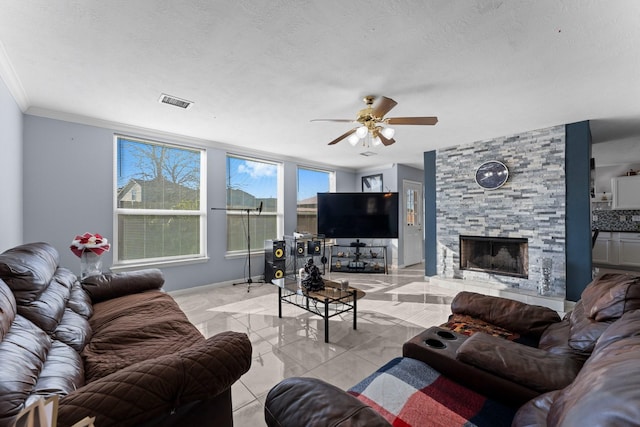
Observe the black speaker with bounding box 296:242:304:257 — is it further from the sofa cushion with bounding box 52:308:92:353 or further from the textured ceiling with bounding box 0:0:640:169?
the sofa cushion with bounding box 52:308:92:353

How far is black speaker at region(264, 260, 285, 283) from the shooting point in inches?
190

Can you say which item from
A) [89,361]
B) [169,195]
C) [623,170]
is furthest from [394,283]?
[623,170]

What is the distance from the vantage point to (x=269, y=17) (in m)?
1.69

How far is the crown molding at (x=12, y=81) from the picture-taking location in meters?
2.09

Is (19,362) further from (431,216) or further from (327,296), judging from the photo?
(431,216)

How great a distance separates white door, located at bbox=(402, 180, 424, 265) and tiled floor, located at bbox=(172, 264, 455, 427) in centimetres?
173

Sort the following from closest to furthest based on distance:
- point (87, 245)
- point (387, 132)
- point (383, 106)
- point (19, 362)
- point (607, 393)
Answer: point (607, 393) → point (19, 362) → point (383, 106) → point (387, 132) → point (87, 245)

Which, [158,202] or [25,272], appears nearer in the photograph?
[25,272]

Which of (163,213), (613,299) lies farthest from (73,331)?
(613,299)

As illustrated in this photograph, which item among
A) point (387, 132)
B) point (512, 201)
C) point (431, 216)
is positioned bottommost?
point (431, 216)

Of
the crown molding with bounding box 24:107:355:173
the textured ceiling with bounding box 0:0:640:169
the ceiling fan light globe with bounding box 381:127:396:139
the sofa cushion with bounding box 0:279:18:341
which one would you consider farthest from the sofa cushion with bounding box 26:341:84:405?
the crown molding with bounding box 24:107:355:173

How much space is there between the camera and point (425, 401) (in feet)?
3.88

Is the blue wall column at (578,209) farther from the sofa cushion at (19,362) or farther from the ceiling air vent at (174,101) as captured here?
the sofa cushion at (19,362)

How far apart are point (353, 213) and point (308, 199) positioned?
1085 millimetres
